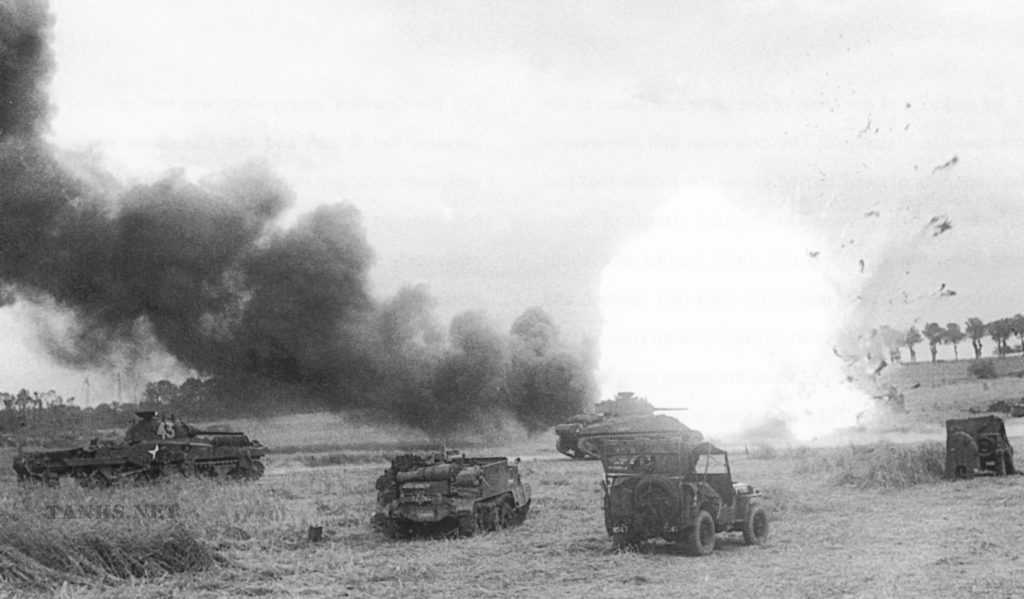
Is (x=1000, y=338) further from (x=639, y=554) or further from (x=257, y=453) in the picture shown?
(x=639, y=554)

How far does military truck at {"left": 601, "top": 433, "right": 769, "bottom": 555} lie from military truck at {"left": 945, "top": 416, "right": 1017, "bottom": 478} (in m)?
10.5

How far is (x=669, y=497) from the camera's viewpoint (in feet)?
49.4

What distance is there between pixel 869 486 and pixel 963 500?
2830 mm

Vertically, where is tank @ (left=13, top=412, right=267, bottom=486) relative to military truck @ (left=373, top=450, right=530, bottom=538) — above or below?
above

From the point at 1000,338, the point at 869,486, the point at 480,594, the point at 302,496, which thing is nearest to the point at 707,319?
the point at 869,486

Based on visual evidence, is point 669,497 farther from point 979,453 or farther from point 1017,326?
point 1017,326

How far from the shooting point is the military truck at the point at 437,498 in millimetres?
17828

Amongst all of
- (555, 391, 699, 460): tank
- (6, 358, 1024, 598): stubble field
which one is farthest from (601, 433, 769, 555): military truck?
(555, 391, 699, 460): tank

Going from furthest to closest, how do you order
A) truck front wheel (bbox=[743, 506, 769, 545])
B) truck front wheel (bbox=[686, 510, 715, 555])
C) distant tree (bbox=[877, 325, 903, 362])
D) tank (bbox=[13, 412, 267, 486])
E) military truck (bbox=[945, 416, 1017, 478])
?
distant tree (bbox=[877, 325, 903, 362]) → tank (bbox=[13, 412, 267, 486]) → military truck (bbox=[945, 416, 1017, 478]) → truck front wheel (bbox=[743, 506, 769, 545]) → truck front wheel (bbox=[686, 510, 715, 555])

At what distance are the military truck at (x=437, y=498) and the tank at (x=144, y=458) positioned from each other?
1349 centimetres

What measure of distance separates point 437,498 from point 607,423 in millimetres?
18738

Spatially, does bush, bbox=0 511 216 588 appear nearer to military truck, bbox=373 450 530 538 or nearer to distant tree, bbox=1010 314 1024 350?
military truck, bbox=373 450 530 538

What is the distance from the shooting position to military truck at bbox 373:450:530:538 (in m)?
17.8

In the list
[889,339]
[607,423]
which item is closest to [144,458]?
[607,423]
